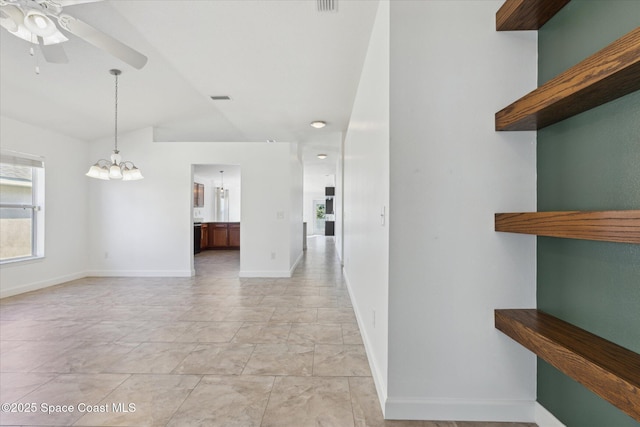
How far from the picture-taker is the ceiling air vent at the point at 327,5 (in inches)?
84.9

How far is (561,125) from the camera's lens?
1449 millimetres

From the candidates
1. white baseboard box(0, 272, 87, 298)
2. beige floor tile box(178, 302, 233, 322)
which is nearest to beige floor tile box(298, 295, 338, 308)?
beige floor tile box(178, 302, 233, 322)

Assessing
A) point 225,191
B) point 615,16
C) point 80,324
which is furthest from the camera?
point 225,191

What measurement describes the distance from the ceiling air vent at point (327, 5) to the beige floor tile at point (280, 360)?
262cm

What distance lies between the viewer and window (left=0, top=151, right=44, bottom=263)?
423cm

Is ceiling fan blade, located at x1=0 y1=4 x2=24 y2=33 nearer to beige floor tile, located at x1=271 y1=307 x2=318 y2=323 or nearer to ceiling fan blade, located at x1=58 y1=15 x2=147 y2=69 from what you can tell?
ceiling fan blade, located at x1=58 y1=15 x2=147 y2=69

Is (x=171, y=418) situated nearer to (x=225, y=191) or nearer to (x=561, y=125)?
(x=561, y=125)

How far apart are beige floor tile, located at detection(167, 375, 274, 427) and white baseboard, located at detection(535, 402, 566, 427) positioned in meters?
1.48

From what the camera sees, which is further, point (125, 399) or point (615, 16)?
point (125, 399)

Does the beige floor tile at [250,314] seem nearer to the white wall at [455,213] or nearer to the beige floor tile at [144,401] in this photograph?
the beige floor tile at [144,401]

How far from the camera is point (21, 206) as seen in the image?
14.6 ft

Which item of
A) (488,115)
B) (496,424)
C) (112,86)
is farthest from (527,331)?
(112,86)

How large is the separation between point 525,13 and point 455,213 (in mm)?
1016

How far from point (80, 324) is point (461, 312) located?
3.64 m
